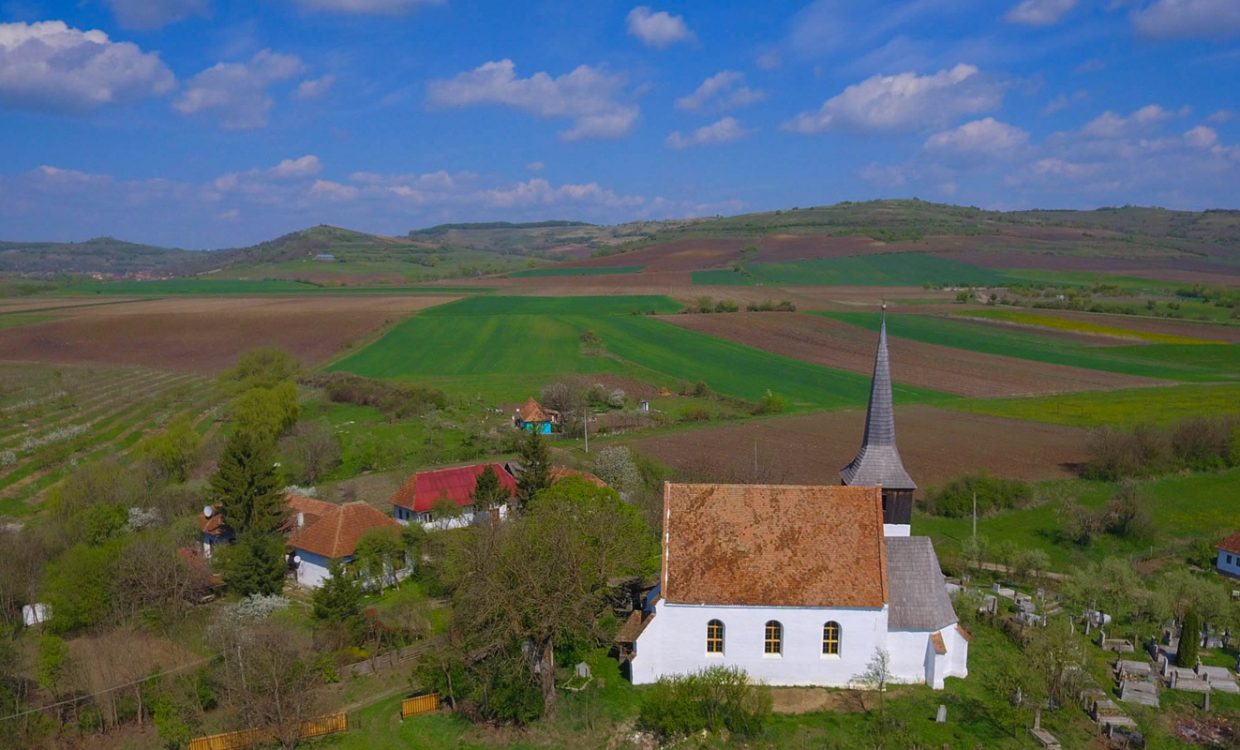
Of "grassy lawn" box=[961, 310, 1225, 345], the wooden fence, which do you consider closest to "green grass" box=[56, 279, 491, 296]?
"grassy lawn" box=[961, 310, 1225, 345]

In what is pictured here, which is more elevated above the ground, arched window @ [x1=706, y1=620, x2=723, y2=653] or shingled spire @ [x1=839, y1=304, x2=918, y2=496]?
shingled spire @ [x1=839, y1=304, x2=918, y2=496]

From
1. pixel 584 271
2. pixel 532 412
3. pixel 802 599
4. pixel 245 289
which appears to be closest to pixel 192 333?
pixel 532 412

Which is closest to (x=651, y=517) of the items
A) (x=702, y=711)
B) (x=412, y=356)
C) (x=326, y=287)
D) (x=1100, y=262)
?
(x=702, y=711)

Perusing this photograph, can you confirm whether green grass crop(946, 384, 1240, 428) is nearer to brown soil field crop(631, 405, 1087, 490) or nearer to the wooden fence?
brown soil field crop(631, 405, 1087, 490)

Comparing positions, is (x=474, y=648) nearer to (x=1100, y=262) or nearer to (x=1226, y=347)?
(x=1226, y=347)

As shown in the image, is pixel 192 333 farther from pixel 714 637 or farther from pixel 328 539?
pixel 714 637
